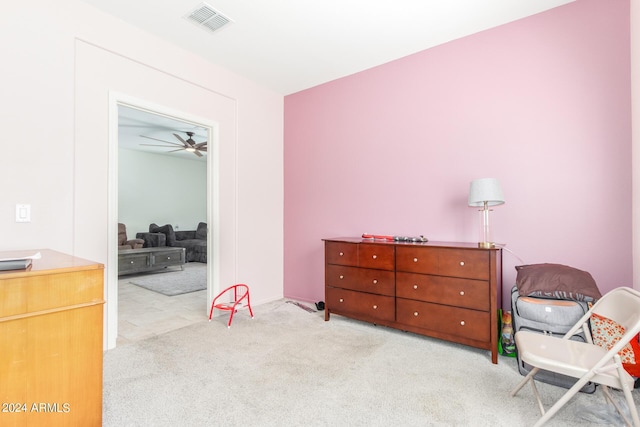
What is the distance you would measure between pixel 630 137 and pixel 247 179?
140 inches

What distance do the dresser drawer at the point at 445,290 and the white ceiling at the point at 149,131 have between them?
390cm

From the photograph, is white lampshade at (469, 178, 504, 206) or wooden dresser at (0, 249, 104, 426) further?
white lampshade at (469, 178, 504, 206)

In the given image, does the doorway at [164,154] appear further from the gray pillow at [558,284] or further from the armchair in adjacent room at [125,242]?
the gray pillow at [558,284]

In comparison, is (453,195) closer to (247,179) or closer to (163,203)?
(247,179)

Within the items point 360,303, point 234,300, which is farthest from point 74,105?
point 360,303

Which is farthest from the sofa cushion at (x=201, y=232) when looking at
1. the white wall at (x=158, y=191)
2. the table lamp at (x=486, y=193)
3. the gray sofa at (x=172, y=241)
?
the table lamp at (x=486, y=193)

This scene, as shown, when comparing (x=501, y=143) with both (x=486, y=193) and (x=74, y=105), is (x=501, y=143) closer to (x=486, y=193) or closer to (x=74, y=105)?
(x=486, y=193)

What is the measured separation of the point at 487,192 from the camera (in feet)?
8.14

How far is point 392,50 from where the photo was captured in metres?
3.26

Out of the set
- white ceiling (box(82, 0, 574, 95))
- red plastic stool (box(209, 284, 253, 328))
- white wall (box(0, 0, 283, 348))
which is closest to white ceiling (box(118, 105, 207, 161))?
white wall (box(0, 0, 283, 348))

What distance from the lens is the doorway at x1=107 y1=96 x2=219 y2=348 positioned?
8.96ft

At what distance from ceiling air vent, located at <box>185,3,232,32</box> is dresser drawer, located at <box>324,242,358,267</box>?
7.56 feet

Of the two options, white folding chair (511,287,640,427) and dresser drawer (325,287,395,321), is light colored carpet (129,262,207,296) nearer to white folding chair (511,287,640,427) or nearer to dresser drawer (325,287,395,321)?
dresser drawer (325,287,395,321)

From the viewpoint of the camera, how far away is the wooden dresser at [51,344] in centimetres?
125
